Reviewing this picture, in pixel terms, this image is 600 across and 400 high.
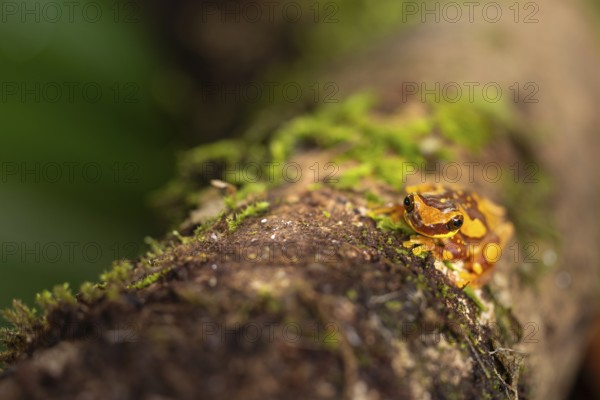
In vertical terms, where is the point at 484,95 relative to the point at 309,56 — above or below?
below

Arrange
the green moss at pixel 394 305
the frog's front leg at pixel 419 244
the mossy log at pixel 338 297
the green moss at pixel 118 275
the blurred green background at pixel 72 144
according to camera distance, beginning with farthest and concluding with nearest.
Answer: the blurred green background at pixel 72 144 → the frog's front leg at pixel 419 244 → the green moss at pixel 118 275 → the green moss at pixel 394 305 → the mossy log at pixel 338 297

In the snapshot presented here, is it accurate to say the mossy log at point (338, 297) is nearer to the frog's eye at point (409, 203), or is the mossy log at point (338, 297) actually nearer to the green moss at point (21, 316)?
the green moss at point (21, 316)

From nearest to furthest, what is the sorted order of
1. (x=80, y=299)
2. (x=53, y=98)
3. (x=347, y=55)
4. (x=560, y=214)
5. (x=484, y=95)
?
(x=80, y=299), (x=560, y=214), (x=484, y=95), (x=53, y=98), (x=347, y=55)

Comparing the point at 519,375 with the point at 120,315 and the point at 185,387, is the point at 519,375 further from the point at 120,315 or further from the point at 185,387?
the point at 120,315

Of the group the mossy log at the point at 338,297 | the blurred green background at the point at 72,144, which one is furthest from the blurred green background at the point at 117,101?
the mossy log at the point at 338,297

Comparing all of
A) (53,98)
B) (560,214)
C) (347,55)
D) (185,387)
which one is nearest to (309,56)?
(347,55)

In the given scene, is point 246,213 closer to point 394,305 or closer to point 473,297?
point 394,305
